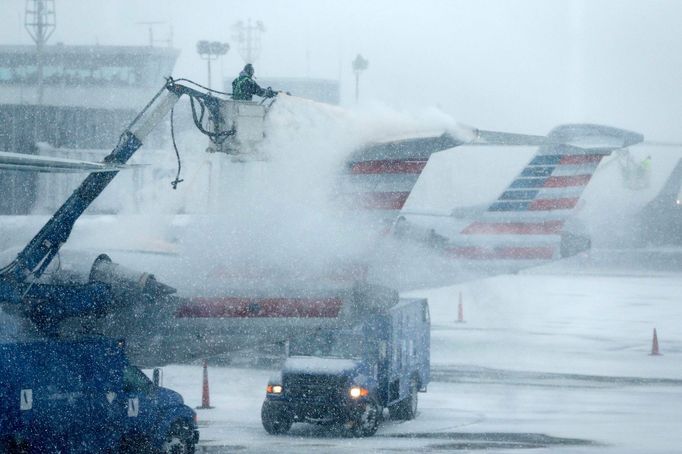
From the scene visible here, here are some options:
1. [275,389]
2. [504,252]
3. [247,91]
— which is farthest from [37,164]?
[504,252]

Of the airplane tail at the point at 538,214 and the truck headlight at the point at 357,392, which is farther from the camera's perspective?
the airplane tail at the point at 538,214

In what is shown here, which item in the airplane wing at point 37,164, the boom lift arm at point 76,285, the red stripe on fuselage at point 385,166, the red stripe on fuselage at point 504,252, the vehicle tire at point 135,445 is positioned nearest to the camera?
the airplane wing at point 37,164

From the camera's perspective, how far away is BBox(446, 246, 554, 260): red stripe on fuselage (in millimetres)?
33219

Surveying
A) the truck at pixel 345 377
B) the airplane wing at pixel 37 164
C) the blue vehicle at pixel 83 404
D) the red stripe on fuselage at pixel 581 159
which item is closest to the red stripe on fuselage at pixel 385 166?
the truck at pixel 345 377

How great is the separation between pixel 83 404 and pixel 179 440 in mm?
1668

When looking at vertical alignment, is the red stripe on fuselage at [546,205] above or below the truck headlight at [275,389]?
above

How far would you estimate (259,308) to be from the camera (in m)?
19.7

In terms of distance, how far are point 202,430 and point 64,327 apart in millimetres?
3937

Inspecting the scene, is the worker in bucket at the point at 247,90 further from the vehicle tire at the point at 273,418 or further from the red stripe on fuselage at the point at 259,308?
the vehicle tire at the point at 273,418

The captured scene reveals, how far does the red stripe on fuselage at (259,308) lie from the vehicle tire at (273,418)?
1723 millimetres

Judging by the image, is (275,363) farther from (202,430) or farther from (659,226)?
(659,226)

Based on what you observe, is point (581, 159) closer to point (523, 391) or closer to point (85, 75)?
point (523, 391)

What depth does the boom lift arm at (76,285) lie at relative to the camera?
16672 mm

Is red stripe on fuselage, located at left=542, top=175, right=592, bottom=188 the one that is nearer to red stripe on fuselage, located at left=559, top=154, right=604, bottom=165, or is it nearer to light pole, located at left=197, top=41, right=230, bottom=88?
red stripe on fuselage, located at left=559, top=154, right=604, bottom=165
